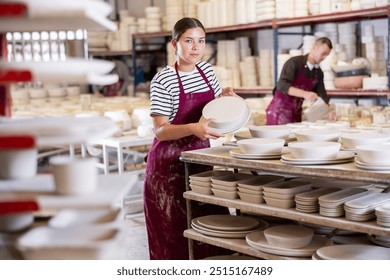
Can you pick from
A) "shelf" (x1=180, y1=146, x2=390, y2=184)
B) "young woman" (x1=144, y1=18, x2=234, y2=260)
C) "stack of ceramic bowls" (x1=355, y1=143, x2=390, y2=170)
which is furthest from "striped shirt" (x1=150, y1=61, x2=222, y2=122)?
"stack of ceramic bowls" (x1=355, y1=143, x2=390, y2=170)

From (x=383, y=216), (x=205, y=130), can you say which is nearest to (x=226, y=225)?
(x=205, y=130)

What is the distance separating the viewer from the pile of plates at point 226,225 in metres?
3.01

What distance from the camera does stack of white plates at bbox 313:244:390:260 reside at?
2614mm

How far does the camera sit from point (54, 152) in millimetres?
7449

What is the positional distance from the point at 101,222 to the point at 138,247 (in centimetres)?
288

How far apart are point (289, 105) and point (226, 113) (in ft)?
9.06

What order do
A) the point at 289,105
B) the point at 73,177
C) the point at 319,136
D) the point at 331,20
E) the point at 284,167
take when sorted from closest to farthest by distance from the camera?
the point at 73,177 → the point at 284,167 → the point at 319,136 → the point at 289,105 → the point at 331,20

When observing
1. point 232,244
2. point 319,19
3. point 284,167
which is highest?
point 319,19

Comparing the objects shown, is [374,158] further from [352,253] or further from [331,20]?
[331,20]

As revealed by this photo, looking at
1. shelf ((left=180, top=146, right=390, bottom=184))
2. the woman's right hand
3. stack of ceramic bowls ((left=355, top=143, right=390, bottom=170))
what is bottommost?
shelf ((left=180, top=146, right=390, bottom=184))

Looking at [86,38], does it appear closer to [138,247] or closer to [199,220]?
[138,247]

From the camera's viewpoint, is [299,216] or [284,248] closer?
[299,216]

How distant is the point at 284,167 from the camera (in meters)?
2.64

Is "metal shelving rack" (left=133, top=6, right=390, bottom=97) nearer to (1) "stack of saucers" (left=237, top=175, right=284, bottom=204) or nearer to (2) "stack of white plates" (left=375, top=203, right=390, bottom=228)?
(1) "stack of saucers" (left=237, top=175, right=284, bottom=204)
